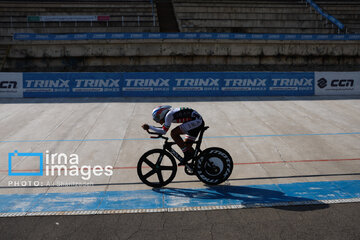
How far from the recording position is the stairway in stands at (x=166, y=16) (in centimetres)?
3152

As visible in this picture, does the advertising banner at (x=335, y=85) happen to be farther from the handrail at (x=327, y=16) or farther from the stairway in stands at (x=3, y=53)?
the stairway in stands at (x=3, y=53)

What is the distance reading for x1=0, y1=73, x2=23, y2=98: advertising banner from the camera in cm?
1770

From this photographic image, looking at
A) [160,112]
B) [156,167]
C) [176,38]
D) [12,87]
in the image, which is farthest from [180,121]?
[176,38]

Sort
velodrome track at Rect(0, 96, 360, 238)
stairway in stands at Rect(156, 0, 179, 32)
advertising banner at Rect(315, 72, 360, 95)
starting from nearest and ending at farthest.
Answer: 1. velodrome track at Rect(0, 96, 360, 238)
2. advertising banner at Rect(315, 72, 360, 95)
3. stairway in stands at Rect(156, 0, 179, 32)

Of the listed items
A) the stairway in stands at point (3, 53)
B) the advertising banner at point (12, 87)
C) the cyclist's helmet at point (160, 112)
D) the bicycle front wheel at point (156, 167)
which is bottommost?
the bicycle front wheel at point (156, 167)

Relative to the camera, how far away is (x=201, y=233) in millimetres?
5145

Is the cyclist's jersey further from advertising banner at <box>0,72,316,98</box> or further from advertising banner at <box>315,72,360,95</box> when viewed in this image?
advertising banner at <box>315,72,360,95</box>

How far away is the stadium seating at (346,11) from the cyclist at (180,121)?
32614mm

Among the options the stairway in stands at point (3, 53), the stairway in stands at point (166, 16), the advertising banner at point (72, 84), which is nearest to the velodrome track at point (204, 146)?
the advertising banner at point (72, 84)

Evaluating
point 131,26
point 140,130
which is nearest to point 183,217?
point 140,130

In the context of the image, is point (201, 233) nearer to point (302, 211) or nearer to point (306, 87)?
point (302, 211)

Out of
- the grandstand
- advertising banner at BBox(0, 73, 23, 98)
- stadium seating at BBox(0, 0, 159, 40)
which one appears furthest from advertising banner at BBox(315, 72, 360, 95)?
→ stadium seating at BBox(0, 0, 159, 40)

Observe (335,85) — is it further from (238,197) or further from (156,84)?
(238,197)

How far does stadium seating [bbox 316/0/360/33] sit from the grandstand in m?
0.12
